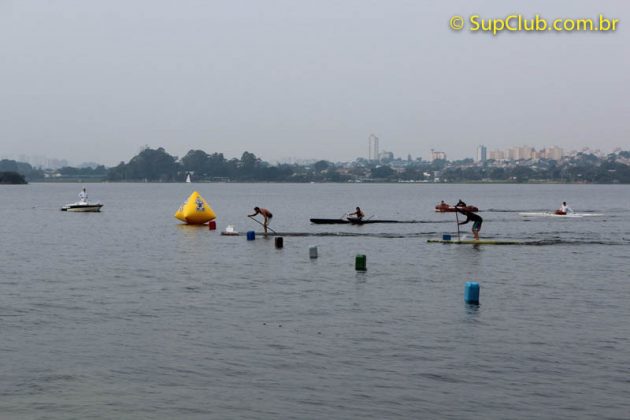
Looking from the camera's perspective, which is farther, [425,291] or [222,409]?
[425,291]

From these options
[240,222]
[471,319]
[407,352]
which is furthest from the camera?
[240,222]

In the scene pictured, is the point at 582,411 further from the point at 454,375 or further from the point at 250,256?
the point at 250,256

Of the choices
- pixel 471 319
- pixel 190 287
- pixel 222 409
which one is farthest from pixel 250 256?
pixel 222 409

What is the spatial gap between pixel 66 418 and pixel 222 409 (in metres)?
3.33

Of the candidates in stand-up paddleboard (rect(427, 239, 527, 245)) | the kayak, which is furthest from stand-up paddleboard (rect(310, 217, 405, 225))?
stand-up paddleboard (rect(427, 239, 527, 245))

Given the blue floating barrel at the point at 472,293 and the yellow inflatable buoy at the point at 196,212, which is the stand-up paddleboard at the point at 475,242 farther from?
the yellow inflatable buoy at the point at 196,212

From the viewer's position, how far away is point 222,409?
19.7 meters

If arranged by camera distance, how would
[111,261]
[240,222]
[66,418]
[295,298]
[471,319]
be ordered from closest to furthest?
[66,418] < [471,319] < [295,298] < [111,261] < [240,222]

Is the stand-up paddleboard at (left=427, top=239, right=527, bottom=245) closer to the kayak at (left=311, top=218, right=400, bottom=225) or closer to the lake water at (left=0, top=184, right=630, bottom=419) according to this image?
the lake water at (left=0, top=184, right=630, bottom=419)

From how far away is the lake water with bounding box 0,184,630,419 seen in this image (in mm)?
20266

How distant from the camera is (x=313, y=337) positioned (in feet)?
89.6

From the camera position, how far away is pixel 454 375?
2264 cm

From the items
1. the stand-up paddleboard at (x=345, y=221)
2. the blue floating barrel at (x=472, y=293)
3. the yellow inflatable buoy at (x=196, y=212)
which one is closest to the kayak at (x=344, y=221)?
the stand-up paddleboard at (x=345, y=221)

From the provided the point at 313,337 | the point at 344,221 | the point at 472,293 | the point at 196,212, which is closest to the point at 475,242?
the point at 472,293
